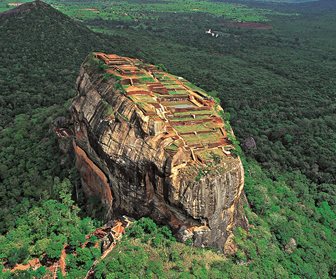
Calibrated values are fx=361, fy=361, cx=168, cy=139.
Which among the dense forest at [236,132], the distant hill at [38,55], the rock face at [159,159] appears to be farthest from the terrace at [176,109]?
the distant hill at [38,55]

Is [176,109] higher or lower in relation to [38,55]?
higher

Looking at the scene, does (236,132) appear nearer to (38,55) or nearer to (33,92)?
(33,92)

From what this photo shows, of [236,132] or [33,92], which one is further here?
[33,92]

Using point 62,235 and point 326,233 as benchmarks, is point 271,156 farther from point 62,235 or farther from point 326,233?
point 62,235

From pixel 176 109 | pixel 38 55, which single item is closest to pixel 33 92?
pixel 38 55

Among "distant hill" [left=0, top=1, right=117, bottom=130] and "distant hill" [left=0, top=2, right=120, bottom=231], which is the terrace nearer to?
"distant hill" [left=0, top=2, right=120, bottom=231]

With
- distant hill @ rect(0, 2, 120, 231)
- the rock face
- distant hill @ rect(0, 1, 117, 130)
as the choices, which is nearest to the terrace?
the rock face

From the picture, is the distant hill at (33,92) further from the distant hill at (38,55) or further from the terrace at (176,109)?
the terrace at (176,109)
